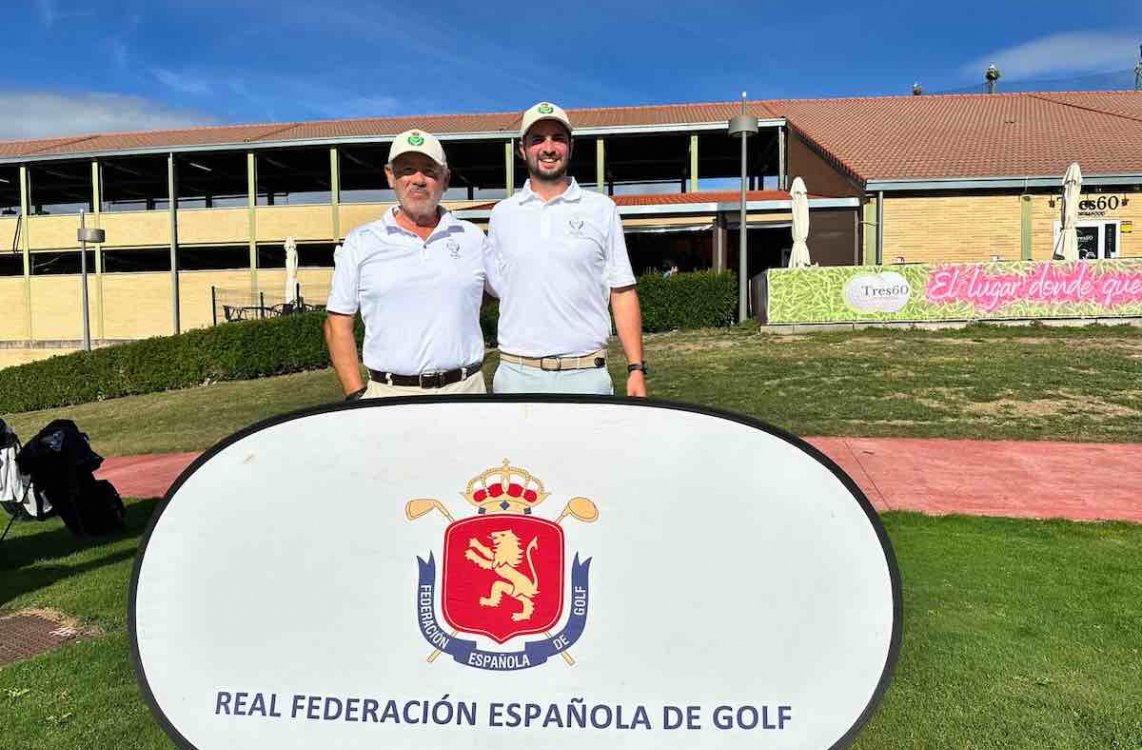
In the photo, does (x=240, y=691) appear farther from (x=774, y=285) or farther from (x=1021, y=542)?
(x=774, y=285)

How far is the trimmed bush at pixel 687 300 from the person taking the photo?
17641 mm

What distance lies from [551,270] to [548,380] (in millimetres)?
407

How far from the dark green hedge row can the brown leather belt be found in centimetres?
1422

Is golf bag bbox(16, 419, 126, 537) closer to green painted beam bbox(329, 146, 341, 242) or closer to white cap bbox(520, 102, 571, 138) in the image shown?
white cap bbox(520, 102, 571, 138)

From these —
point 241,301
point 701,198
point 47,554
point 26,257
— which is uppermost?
point 701,198

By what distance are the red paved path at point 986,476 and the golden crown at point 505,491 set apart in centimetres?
440

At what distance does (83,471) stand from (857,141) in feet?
78.1

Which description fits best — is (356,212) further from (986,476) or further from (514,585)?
(514,585)

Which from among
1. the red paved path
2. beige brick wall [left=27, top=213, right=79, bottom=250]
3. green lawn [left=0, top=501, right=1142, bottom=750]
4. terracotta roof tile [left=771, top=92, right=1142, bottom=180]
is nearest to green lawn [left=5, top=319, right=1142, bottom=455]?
the red paved path

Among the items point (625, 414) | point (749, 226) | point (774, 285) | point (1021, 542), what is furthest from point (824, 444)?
point (749, 226)

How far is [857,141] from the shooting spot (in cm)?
2411

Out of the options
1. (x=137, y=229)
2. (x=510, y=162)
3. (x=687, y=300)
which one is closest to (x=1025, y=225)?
(x=687, y=300)

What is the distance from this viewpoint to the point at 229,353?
17.5 metres

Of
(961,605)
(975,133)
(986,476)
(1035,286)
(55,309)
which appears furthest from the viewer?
(55,309)
